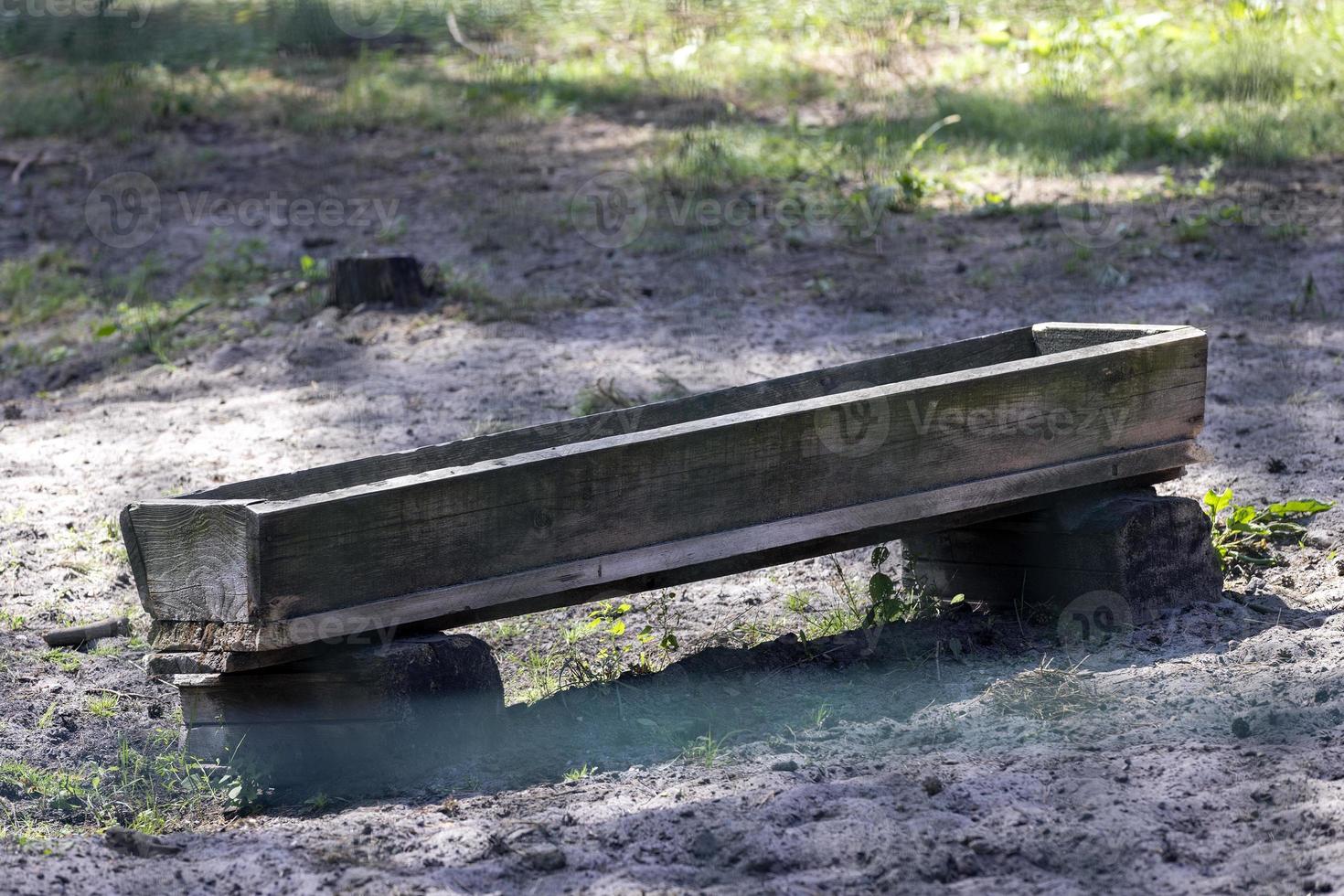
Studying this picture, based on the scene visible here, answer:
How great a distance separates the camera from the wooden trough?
9.90 ft

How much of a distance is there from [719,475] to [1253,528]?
1938 mm

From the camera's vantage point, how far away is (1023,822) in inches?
101

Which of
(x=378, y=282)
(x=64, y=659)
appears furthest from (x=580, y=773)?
(x=378, y=282)

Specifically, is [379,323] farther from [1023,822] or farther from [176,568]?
[1023,822]

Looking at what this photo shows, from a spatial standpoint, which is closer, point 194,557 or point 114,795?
point 194,557

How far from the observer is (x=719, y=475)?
3.32m

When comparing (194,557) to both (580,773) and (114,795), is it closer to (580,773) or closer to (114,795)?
(114,795)

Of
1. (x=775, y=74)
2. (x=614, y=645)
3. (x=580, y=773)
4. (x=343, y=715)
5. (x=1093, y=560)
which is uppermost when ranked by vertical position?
(x=775, y=74)

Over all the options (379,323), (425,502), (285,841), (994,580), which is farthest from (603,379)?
(285,841)

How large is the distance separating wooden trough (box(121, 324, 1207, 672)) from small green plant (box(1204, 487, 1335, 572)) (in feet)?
1.37

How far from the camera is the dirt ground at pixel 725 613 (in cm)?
254

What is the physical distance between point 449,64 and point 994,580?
8713mm

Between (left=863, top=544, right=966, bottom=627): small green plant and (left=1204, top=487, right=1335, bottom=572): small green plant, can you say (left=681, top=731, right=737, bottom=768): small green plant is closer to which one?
(left=863, top=544, right=966, bottom=627): small green plant

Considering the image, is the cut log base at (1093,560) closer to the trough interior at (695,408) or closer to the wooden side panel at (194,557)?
the trough interior at (695,408)
